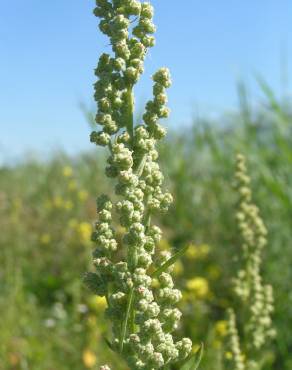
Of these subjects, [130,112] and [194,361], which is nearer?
[194,361]

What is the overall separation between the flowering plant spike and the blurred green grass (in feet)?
4.88

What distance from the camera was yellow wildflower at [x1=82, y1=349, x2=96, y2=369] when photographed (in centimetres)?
458

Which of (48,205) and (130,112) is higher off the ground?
(48,205)

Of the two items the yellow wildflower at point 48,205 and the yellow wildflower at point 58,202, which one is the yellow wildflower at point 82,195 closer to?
the yellow wildflower at point 58,202

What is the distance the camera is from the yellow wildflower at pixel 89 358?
15.0ft

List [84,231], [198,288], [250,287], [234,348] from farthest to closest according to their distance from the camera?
[84,231] < [198,288] < [250,287] < [234,348]

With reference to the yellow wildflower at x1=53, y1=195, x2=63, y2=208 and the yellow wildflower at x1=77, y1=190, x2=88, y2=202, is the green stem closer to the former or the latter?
the yellow wildflower at x1=77, y1=190, x2=88, y2=202

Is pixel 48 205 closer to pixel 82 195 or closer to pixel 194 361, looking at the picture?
pixel 82 195

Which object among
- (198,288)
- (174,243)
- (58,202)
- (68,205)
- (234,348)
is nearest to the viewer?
(234,348)

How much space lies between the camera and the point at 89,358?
4.64m

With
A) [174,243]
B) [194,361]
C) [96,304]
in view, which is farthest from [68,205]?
[194,361]

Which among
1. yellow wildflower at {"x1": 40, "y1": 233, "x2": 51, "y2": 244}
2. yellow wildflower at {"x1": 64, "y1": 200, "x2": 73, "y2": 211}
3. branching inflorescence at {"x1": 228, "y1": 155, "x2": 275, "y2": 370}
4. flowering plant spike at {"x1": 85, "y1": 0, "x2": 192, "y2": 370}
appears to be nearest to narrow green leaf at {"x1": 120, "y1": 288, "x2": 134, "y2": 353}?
flowering plant spike at {"x1": 85, "y1": 0, "x2": 192, "y2": 370}

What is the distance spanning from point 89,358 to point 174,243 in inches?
89.0

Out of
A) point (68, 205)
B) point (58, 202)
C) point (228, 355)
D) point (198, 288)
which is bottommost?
point (228, 355)
